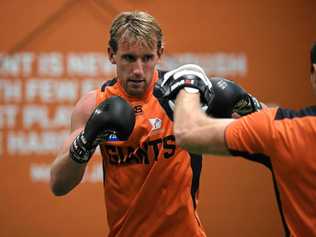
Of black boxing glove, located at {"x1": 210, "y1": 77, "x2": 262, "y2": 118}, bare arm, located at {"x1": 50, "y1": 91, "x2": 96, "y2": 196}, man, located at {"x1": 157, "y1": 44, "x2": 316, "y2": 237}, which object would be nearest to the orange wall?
bare arm, located at {"x1": 50, "y1": 91, "x2": 96, "y2": 196}

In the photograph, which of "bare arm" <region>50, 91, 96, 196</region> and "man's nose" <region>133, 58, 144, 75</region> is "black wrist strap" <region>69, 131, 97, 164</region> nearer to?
"bare arm" <region>50, 91, 96, 196</region>

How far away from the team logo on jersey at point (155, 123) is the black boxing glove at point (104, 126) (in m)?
0.20

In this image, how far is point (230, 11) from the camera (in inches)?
151

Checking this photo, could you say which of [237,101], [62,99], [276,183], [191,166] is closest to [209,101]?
[237,101]

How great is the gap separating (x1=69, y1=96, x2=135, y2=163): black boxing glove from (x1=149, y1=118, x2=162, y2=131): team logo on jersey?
20 cm

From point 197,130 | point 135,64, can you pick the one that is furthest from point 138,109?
point 197,130

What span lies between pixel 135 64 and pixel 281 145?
2.75 feet

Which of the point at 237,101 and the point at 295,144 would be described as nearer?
the point at 295,144

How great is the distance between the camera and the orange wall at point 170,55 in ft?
12.1

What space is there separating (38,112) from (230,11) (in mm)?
1350

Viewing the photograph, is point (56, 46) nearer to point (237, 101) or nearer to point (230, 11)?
point (230, 11)

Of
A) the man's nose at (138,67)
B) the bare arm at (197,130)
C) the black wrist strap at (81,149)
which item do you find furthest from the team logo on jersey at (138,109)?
the bare arm at (197,130)

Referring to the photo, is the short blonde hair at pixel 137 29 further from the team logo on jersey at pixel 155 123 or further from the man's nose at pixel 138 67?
the team logo on jersey at pixel 155 123

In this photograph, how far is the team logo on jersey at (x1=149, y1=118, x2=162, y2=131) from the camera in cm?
223
